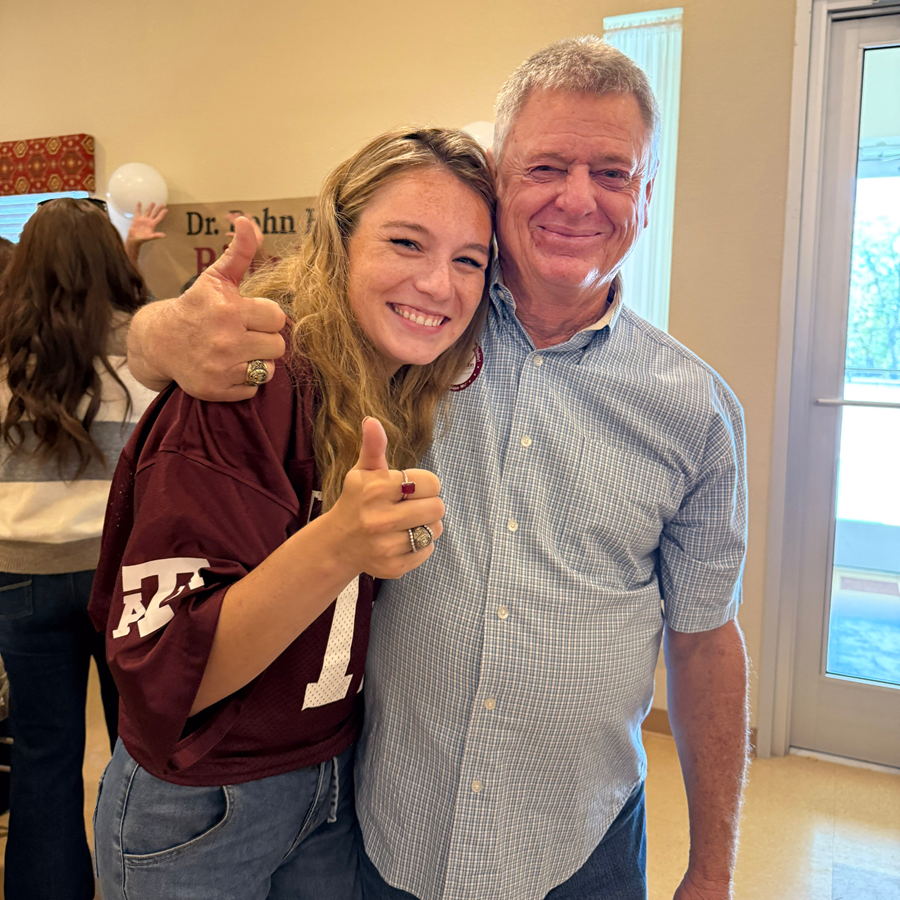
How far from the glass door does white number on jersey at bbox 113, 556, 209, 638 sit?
268 centimetres

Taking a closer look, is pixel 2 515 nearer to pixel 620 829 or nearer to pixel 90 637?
pixel 90 637

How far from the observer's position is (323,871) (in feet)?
3.60

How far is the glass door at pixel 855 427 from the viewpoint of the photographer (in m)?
2.72

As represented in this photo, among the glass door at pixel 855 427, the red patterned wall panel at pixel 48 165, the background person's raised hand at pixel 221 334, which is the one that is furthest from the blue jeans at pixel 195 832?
the red patterned wall panel at pixel 48 165

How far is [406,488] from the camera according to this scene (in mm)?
781

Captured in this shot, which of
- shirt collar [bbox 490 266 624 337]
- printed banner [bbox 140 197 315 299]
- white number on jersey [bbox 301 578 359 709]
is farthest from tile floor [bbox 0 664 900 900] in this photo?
printed banner [bbox 140 197 315 299]

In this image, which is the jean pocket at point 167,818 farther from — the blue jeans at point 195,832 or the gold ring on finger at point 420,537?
the gold ring on finger at point 420,537

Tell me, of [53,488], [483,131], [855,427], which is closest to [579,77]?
[53,488]

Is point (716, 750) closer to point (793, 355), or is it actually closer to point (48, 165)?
point (793, 355)

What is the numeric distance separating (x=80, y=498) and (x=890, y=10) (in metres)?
3.09

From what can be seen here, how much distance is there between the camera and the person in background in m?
1.85

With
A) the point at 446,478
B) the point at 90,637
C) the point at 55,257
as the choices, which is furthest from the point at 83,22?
the point at 446,478

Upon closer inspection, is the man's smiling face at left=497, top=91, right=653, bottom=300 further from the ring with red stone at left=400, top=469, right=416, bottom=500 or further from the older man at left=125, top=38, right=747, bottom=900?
the ring with red stone at left=400, top=469, right=416, bottom=500

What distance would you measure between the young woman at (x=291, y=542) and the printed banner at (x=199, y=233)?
2.72m
